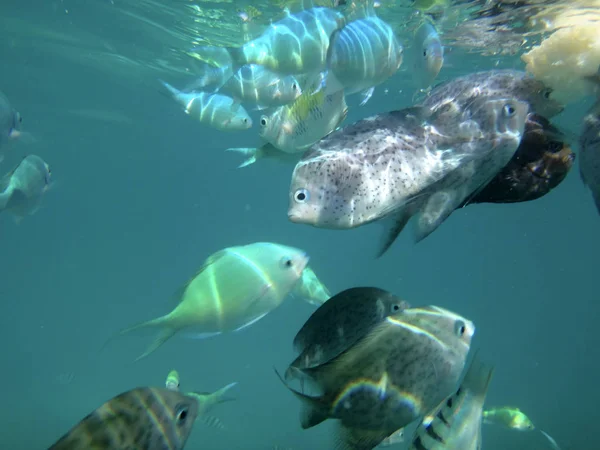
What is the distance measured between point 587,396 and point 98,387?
149 ft

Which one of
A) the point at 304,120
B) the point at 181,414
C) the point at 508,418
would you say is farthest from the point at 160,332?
the point at 508,418

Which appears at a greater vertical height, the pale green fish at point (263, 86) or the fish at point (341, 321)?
the pale green fish at point (263, 86)

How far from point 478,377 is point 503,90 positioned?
190cm

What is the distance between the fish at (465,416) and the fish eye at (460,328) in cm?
14

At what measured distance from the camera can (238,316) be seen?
330 cm

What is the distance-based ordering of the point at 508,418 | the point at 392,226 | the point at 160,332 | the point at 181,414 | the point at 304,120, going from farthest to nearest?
the point at 508,418 → the point at 304,120 → the point at 160,332 → the point at 392,226 → the point at 181,414

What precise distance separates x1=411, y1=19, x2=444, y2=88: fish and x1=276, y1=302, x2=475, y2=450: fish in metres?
2.96

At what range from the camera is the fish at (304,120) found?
3437mm

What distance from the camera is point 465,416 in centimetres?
223

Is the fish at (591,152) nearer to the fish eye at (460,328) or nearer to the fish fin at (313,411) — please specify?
the fish eye at (460,328)

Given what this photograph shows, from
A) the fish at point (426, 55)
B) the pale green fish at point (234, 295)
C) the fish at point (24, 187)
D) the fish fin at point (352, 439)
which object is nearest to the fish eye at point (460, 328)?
the fish fin at point (352, 439)

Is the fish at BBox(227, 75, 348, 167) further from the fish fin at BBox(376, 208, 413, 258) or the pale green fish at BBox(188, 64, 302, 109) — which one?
the fish fin at BBox(376, 208, 413, 258)

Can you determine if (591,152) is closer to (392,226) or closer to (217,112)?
(392,226)

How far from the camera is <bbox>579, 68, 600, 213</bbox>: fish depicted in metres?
2.21
